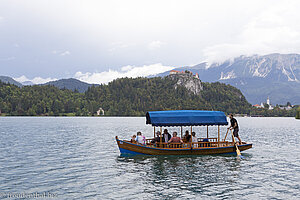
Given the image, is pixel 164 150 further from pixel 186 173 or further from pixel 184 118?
pixel 186 173

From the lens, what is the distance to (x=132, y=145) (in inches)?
1310

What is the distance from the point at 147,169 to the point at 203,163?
6318mm

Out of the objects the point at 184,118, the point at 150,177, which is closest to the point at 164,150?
the point at 184,118

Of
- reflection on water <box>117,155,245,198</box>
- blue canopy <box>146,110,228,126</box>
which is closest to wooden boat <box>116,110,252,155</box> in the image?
blue canopy <box>146,110,228,126</box>

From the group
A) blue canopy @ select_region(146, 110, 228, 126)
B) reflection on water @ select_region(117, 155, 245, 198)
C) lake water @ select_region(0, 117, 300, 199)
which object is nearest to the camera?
lake water @ select_region(0, 117, 300, 199)

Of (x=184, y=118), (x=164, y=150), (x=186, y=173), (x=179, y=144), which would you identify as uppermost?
(x=184, y=118)

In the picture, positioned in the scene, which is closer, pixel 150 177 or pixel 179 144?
pixel 150 177

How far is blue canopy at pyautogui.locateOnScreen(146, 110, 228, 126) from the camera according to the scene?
108 feet

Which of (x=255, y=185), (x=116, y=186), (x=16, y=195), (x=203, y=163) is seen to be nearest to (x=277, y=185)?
(x=255, y=185)

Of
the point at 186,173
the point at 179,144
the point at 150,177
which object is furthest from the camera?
the point at 179,144

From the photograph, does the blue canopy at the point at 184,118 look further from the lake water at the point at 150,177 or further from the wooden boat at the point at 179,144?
the lake water at the point at 150,177

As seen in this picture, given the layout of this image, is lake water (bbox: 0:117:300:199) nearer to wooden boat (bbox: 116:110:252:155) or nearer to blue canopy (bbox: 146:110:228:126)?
wooden boat (bbox: 116:110:252:155)

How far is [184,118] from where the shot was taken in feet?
110

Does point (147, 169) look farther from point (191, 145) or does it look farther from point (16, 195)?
point (16, 195)
